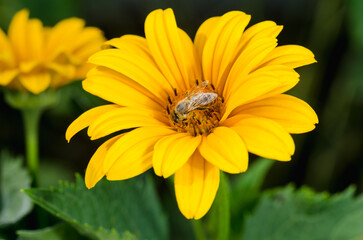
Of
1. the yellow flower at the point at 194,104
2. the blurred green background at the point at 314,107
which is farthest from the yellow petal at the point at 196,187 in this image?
the blurred green background at the point at 314,107

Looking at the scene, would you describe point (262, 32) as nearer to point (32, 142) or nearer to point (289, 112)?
point (289, 112)

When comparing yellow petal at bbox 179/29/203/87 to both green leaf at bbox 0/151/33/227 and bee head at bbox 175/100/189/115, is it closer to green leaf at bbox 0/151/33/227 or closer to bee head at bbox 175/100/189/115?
bee head at bbox 175/100/189/115

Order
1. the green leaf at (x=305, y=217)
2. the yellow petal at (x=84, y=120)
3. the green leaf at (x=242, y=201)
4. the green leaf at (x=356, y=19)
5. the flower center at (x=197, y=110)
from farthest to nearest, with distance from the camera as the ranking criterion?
the green leaf at (x=356, y=19) → the green leaf at (x=242, y=201) → the green leaf at (x=305, y=217) → the flower center at (x=197, y=110) → the yellow petal at (x=84, y=120)

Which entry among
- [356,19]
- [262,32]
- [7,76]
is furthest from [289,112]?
[356,19]

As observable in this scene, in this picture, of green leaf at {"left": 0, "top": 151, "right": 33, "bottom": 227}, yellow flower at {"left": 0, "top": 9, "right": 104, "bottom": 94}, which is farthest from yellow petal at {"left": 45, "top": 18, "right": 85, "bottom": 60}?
green leaf at {"left": 0, "top": 151, "right": 33, "bottom": 227}

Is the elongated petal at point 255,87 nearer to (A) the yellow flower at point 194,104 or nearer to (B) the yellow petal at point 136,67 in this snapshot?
(A) the yellow flower at point 194,104
